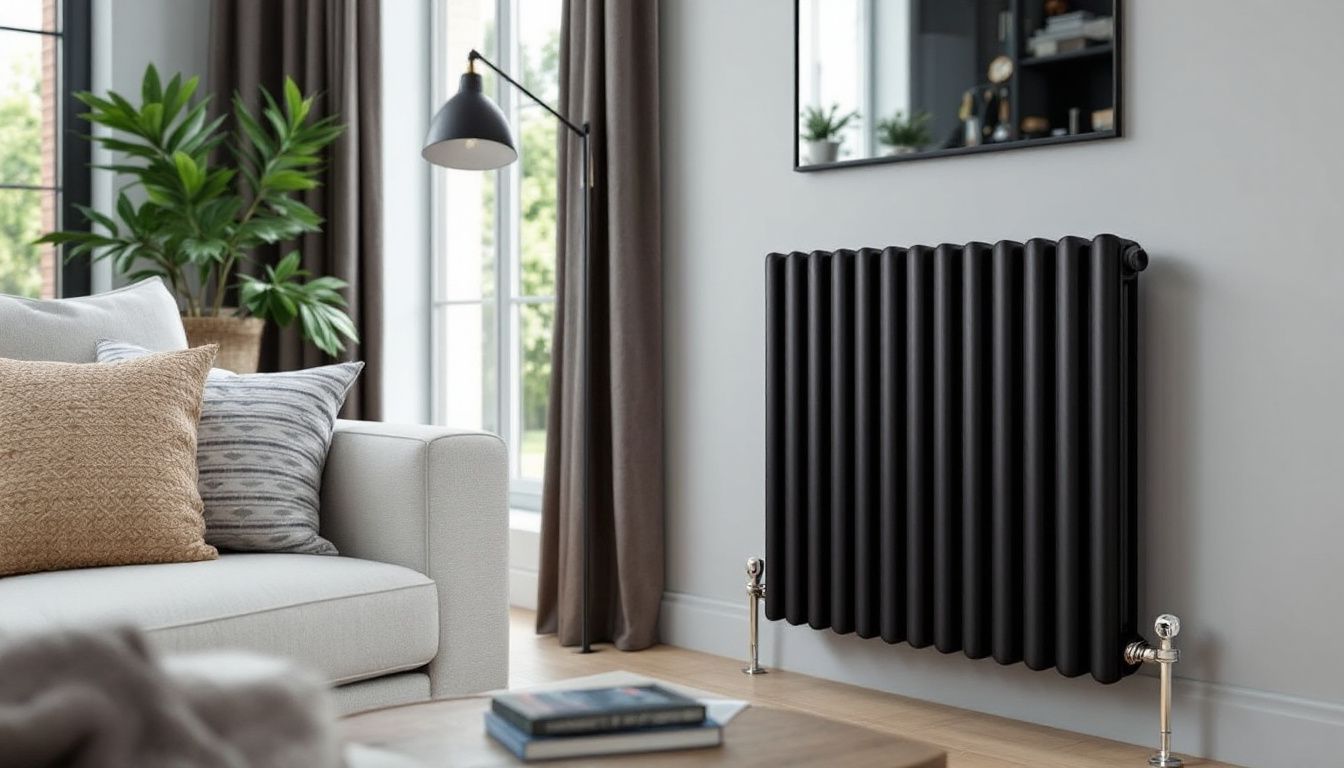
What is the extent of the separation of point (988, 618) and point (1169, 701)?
1.29 ft

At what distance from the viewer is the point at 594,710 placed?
128cm

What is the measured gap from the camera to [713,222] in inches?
139

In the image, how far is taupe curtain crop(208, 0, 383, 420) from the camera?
4.54 meters

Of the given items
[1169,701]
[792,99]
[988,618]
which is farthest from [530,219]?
[1169,701]

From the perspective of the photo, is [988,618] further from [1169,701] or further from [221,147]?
[221,147]

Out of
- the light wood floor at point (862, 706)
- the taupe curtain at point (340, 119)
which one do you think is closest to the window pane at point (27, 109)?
the taupe curtain at point (340, 119)

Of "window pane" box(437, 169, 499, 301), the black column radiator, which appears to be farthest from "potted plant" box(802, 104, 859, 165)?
"window pane" box(437, 169, 499, 301)

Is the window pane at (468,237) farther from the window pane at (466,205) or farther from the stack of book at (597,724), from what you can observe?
the stack of book at (597,724)

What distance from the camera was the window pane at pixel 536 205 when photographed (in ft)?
14.6

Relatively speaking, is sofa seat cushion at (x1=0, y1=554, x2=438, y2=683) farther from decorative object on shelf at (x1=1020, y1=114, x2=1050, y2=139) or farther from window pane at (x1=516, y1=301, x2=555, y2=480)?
window pane at (x1=516, y1=301, x2=555, y2=480)

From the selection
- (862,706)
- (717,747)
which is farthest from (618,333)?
(717,747)

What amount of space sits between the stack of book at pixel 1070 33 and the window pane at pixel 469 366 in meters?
2.32

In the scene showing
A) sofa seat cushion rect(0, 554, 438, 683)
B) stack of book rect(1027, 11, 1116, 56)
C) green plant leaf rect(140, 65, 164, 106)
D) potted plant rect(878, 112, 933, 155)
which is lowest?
sofa seat cushion rect(0, 554, 438, 683)

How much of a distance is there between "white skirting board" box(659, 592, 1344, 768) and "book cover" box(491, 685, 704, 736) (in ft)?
5.30
